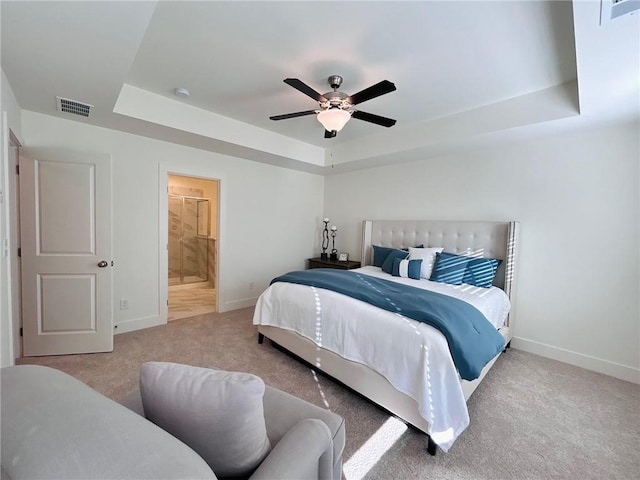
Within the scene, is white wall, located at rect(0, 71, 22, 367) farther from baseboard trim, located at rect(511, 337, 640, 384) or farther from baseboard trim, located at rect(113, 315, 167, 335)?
baseboard trim, located at rect(511, 337, 640, 384)

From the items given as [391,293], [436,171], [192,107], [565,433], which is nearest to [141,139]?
[192,107]

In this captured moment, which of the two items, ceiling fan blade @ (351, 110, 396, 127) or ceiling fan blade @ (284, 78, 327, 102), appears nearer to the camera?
ceiling fan blade @ (284, 78, 327, 102)


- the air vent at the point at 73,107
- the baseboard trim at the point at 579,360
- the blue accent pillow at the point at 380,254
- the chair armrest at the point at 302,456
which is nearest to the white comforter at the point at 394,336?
the baseboard trim at the point at 579,360

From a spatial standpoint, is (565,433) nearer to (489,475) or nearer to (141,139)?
(489,475)

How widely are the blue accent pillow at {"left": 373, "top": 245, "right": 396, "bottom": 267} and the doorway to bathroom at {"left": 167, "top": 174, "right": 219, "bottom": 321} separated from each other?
11.5 ft

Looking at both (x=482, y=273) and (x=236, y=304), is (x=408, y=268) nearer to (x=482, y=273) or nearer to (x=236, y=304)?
(x=482, y=273)

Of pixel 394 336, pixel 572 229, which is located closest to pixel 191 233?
pixel 394 336

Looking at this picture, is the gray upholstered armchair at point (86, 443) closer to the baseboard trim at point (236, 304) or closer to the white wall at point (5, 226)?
the white wall at point (5, 226)

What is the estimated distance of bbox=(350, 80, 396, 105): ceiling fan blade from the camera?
6.42ft

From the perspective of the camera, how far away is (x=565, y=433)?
75.5 inches

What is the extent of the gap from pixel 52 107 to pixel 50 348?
7.53 ft

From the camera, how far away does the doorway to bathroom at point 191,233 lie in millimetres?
6270

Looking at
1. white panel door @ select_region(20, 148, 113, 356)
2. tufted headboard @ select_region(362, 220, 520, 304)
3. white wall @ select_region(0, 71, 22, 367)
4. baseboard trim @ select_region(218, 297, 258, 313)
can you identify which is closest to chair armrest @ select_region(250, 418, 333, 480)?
white wall @ select_region(0, 71, 22, 367)

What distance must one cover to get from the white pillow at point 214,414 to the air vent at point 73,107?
2.81 m
